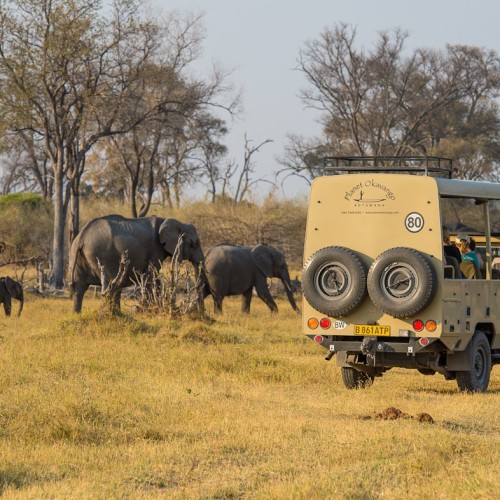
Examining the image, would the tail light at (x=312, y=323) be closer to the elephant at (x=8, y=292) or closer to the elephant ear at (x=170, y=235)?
the elephant at (x=8, y=292)

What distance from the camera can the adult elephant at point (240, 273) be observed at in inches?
1038

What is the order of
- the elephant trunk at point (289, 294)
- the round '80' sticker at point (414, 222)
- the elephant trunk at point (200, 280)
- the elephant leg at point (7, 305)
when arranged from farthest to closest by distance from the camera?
A: the elephant trunk at point (289, 294)
the elephant leg at point (7, 305)
the elephant trunk at point (200, 280)
the round '80' sticker at point (414, 222)

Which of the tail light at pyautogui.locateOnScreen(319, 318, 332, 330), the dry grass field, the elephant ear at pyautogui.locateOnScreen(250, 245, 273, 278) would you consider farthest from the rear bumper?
the elephant ear at pyautogui.locateOnScreen(250, 245, 273, 278)

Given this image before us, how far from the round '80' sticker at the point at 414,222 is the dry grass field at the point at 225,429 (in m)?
1.77

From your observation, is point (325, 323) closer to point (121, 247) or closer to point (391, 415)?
point (391, 415)

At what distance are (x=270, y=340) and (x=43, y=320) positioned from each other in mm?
5187

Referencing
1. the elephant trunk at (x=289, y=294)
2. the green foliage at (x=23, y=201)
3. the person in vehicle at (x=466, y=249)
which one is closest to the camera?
the person in vehicle at (x=466, y=249)

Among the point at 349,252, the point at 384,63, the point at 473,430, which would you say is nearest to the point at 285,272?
the point at 349,252

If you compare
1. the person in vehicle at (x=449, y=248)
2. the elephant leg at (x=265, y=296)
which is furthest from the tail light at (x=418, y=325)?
the elephant leg at (x=265, y=296)

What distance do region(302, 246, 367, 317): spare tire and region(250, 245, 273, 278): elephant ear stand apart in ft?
46.8

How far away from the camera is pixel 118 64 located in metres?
36.8

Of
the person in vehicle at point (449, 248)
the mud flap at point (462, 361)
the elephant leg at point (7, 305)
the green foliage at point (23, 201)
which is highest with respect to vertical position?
the green foliage at point (23, 201)

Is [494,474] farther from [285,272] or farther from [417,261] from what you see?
[285,272]

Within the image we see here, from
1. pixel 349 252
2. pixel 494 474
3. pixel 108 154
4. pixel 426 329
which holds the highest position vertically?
pixel 108 154
